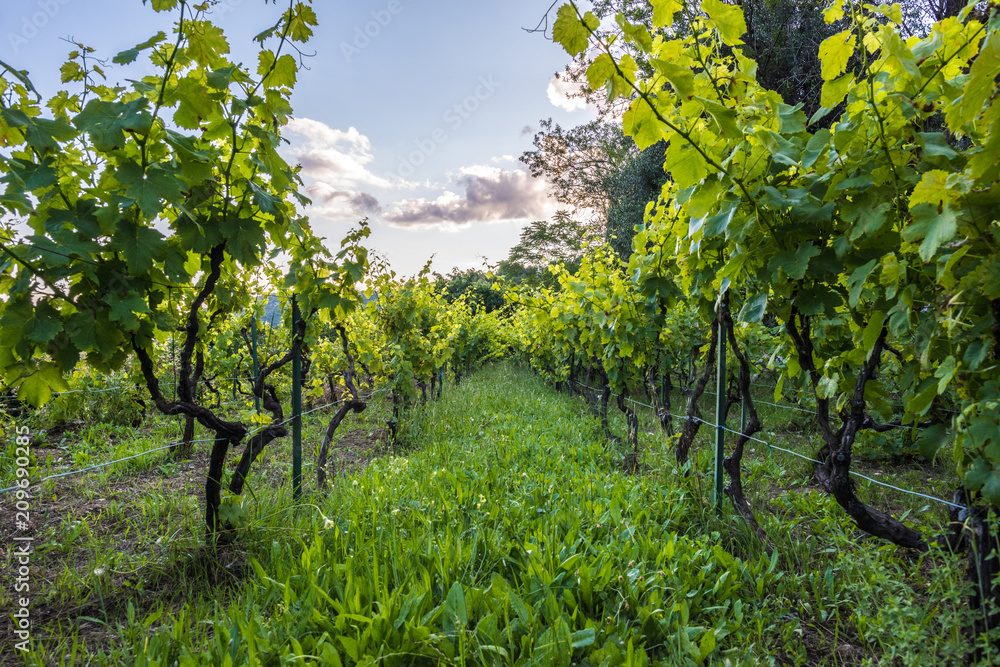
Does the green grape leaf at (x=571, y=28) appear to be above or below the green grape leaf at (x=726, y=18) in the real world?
below

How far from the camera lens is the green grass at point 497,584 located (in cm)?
160

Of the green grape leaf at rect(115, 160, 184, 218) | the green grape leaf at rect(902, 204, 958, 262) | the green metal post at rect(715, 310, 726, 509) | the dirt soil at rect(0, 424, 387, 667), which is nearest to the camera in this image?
the green grape leaf at rect(902, 204, 958, 262)

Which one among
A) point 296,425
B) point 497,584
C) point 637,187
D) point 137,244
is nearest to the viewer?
point 137,244

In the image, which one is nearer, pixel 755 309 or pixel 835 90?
pixel 835 90

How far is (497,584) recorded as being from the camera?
189 cm

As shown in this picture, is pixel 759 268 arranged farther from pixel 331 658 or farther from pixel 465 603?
pixel 331 658

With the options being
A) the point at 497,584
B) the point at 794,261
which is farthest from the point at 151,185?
the point at 794,261

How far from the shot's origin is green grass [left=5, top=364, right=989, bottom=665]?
1.60 metres

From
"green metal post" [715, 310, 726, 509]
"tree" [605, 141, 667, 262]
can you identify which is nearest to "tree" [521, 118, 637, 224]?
"tree" [605, 141, 667, 262]

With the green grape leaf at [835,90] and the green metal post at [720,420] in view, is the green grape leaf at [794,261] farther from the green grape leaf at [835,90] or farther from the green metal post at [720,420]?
the green metal post at [720,420]

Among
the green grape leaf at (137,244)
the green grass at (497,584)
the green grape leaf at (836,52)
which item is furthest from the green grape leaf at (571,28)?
the green grass at (497,584)

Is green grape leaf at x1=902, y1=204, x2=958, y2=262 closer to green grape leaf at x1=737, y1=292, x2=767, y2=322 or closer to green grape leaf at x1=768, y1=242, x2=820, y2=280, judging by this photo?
green grape leaf at x1=768, y1=242, x2=820, y2=280

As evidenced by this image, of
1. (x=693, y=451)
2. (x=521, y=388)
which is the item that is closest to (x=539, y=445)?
(x=693, y=451)

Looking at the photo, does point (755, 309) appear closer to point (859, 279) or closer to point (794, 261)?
point (794, 261)
